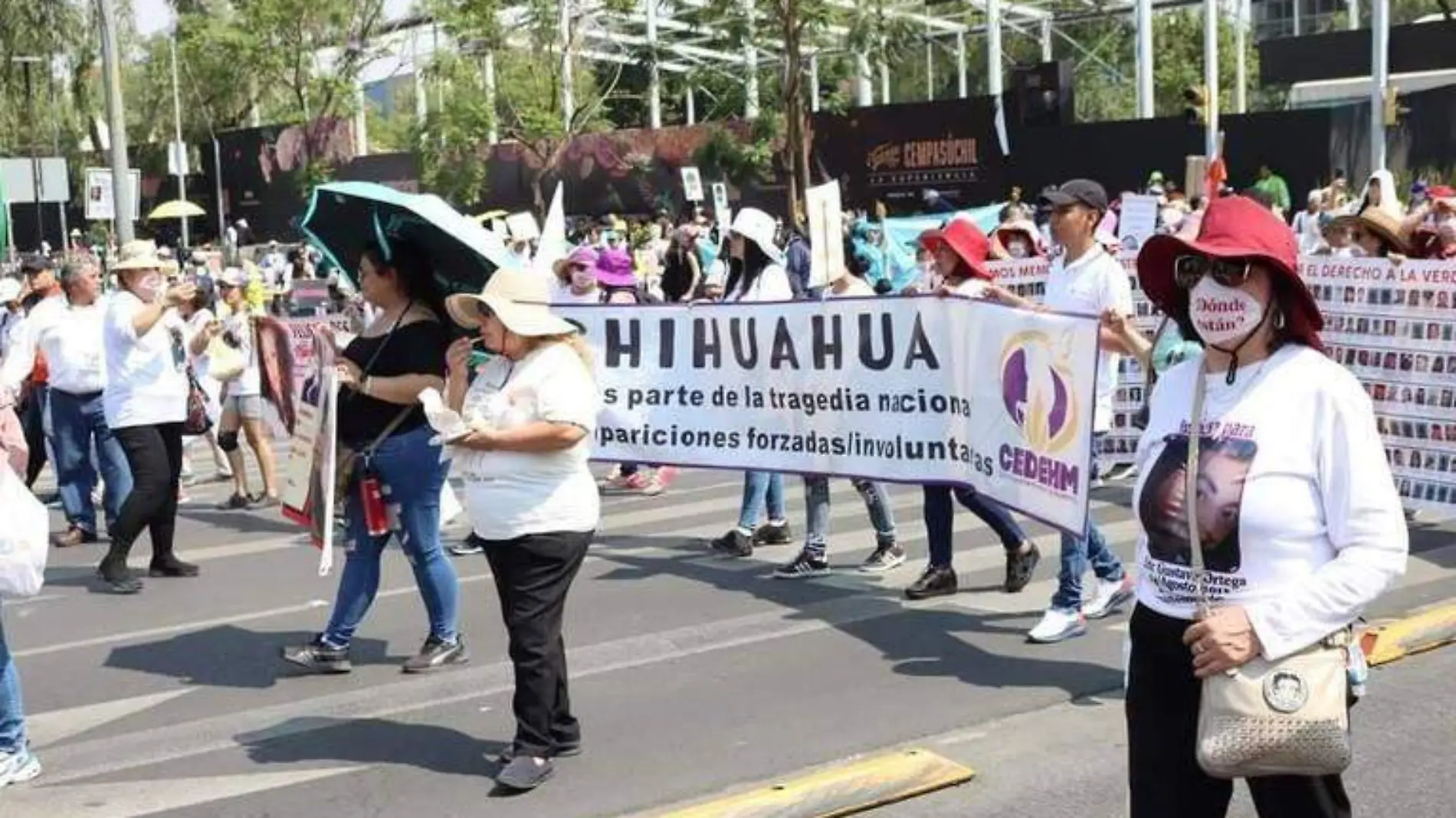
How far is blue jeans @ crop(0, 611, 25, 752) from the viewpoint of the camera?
19.2ft

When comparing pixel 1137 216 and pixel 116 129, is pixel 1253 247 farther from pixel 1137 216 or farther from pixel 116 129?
pixel 116 129

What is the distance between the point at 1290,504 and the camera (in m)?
3.31

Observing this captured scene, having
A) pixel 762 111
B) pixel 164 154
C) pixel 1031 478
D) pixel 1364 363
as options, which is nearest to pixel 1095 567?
pixel 1031 478

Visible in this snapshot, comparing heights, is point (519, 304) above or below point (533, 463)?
above

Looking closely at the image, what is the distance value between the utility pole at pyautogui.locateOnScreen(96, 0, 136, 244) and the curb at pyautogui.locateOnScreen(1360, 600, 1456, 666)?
779 inches

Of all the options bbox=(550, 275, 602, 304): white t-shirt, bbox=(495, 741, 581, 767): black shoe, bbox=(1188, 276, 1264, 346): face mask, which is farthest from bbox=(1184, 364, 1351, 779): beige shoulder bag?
bbox=(550, 275, 602, 304): white t-shirt

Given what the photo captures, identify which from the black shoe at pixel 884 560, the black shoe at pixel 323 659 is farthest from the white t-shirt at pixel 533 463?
the black shoe at pixel 884 560

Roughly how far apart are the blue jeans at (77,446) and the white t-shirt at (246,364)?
1.29 m

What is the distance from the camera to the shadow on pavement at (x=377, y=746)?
6098 mm

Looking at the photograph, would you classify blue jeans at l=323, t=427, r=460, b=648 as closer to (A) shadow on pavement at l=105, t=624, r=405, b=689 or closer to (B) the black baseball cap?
(A) shadow on pavement at l=105, t=624, r=405, b=689

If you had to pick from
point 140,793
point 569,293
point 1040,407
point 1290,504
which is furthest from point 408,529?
point 569,293

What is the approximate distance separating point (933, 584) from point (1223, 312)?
201 inches

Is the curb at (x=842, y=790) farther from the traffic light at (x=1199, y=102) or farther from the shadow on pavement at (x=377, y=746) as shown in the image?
the traffic light at (x=1199, y=102)

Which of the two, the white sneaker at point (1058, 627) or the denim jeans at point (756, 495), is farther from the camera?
the denim jeans at point (756, 495)
